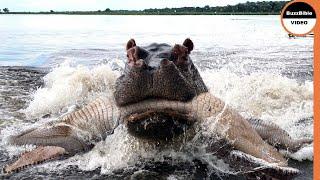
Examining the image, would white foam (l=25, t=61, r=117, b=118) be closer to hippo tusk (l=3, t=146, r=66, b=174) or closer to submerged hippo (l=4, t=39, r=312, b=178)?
hippo tusk (l=3, t=146, r=66, b=174)

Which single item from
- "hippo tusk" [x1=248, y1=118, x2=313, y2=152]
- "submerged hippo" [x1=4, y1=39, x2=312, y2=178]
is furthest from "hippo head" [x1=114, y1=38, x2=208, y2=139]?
"hippo tusk" [x1=248, y1=118, x2=313, y2=152]

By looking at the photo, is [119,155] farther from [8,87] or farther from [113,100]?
[8,87]

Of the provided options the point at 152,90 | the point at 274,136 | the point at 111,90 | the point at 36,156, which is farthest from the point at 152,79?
the point at 274,136

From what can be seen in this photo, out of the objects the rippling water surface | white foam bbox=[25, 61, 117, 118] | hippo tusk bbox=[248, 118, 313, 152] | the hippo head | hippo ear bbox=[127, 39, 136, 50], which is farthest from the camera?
white foam bbox=[25, 61, 117, 118]

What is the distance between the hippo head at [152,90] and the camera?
4.84 metres

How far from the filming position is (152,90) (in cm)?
488

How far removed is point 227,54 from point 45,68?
24.3 ft

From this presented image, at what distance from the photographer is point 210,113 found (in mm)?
5168

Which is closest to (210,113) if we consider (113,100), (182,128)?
(182,128)

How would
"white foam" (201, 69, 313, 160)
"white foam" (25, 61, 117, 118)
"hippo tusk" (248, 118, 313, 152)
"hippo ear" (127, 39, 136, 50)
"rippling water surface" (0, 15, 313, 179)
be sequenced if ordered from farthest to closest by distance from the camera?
"white foam" (25, 61, 117, 118) < "white foam" (201, 69, 313, 160) < "hippo tusk" (248, 118, 313, 152) < "rippling water surface" (0, 15, 313, 179) < "hippo ear" (127, 39, 136, 50)

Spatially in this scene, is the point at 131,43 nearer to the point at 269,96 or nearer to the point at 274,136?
the point at 274,136

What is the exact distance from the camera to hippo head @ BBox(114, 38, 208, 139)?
484cm

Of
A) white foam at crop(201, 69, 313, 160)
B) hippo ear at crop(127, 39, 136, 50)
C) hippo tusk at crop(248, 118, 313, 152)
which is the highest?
hippo ear at crop(127, 39, 136, 50)

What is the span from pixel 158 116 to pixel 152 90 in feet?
0.84
